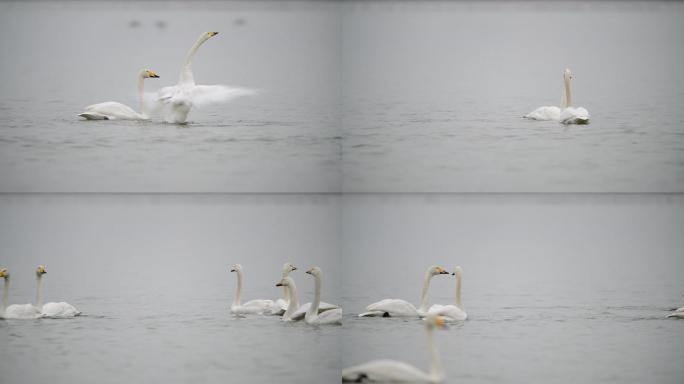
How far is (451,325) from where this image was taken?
377 cm

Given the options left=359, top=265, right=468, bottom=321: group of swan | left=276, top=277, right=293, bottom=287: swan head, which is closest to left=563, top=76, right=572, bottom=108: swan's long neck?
left=359, top=265, right=468, bottom=321: group of swan

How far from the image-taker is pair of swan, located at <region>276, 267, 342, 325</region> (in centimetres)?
385

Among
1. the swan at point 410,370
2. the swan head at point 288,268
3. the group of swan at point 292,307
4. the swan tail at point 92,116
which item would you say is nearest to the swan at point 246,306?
the group of swan at point 292,307

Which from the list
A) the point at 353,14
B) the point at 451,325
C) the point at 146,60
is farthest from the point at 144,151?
the point at 451,325

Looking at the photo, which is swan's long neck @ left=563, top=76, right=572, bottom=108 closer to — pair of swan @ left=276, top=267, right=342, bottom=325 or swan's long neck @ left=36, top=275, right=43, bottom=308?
pair of swan @ left=276, top=267, right=342, bottom=325

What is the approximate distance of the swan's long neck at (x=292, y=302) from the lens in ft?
12.6

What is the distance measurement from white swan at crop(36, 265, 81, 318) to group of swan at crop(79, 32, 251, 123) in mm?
645

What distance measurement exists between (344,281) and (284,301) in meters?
0.26

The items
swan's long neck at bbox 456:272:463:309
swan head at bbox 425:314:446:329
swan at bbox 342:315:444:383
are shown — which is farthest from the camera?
swan's long neck at bbox 456:272:463:309

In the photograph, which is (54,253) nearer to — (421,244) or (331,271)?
(331,271)

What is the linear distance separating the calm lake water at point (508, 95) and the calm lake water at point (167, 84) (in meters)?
0.16

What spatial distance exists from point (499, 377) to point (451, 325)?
10.6 inches

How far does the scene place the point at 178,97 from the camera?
3844 mm

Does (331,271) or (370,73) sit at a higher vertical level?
(370,73)
